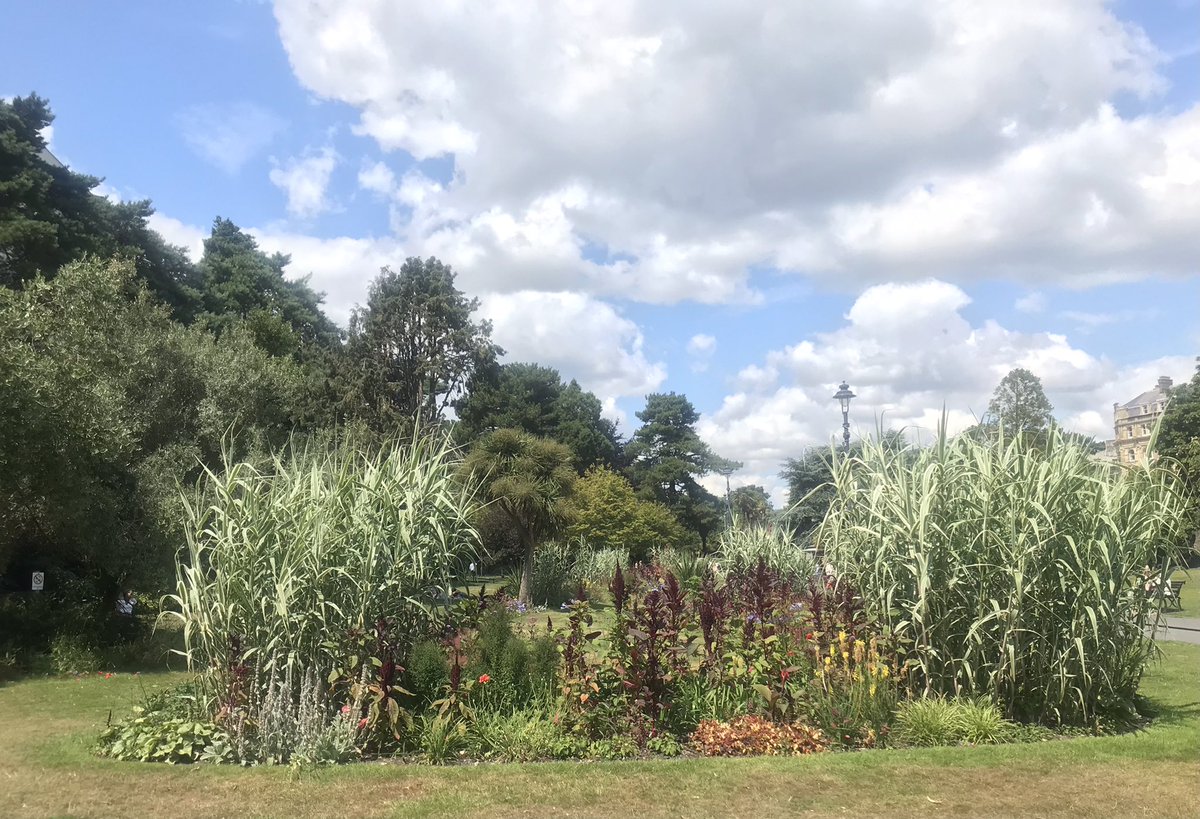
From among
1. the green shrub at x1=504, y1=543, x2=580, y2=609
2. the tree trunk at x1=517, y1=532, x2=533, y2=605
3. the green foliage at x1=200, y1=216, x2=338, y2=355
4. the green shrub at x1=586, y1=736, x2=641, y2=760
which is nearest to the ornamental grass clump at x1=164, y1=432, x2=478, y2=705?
the green shrub at x1=586, y1=736, x2=641, y2=760

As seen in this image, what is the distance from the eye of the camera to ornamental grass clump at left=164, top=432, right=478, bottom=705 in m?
6.25

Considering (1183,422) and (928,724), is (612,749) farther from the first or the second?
(1183,422)

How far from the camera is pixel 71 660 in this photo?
10.9m

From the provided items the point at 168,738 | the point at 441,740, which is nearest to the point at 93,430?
the point at 168,738

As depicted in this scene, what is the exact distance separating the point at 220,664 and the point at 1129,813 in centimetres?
614

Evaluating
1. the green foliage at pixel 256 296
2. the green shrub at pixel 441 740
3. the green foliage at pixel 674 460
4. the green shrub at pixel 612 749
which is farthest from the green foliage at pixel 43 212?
the green foliage at pixel 674 460

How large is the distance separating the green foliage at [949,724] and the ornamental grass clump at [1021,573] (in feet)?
0.77

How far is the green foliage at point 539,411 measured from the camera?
53688 mm

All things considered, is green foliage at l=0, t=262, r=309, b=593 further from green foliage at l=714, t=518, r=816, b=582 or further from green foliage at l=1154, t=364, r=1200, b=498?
green foliage at l=1154, t=364, r=1200, b=498

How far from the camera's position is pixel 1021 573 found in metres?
6.12

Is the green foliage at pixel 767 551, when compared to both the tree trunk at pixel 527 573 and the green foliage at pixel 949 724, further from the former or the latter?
the green foliage at pixel 949 724

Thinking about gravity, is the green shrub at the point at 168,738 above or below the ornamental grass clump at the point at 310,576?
below

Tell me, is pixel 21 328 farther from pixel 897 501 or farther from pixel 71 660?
pixel 897 501

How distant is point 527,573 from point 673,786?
57.4 feet
